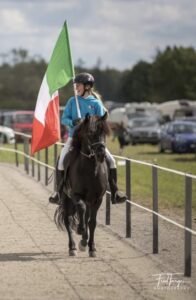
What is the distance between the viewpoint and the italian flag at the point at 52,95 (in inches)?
610

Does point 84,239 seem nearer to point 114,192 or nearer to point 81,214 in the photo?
point 81,214

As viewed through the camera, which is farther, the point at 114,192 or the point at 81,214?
the point at 114,192

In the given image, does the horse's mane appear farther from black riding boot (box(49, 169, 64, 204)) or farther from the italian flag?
the italian flag

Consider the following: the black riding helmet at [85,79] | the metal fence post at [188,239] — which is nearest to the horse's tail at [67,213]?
the black riding helmet at [85,79]

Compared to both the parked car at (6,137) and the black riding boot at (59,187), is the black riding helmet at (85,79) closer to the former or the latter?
the black riding boot at (59,187)

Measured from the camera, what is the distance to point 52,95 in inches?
635

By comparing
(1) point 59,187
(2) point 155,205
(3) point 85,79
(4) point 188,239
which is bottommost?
(4) point 188,239

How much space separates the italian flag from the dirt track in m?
1.41

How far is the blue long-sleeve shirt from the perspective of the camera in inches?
522

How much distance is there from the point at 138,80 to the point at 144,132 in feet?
351

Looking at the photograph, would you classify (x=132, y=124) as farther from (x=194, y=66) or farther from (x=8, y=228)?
(x=194, y=66)

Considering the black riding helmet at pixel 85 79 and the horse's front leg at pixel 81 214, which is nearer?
the horse's front leg at pixel 81 214

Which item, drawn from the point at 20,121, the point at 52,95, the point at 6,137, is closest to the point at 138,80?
the point at 20,121

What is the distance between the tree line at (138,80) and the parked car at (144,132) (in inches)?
3094
